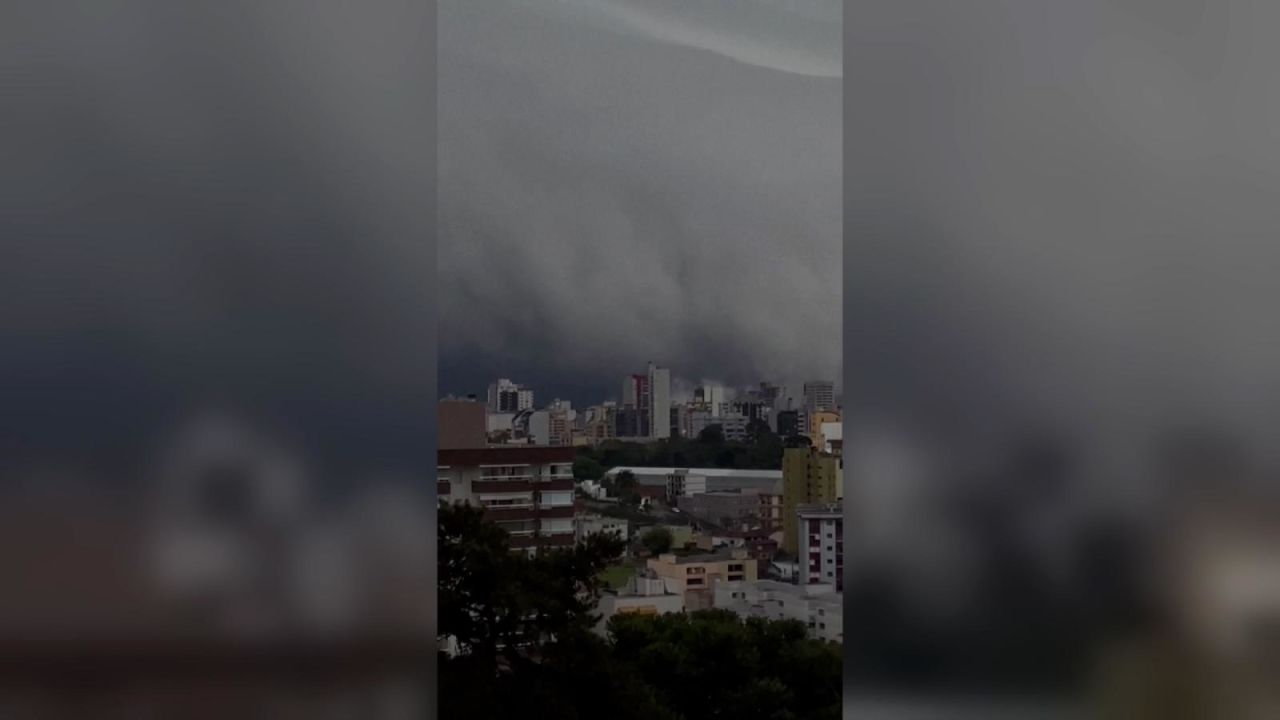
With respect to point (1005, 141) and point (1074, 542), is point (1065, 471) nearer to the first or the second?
point (1074, 542)

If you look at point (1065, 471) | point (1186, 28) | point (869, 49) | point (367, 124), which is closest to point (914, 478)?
point (1065, 471)

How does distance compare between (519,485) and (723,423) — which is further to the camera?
(723,423)

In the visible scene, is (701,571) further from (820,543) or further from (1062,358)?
(1062,358)

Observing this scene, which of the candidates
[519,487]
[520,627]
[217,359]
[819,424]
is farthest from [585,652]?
[217,359]

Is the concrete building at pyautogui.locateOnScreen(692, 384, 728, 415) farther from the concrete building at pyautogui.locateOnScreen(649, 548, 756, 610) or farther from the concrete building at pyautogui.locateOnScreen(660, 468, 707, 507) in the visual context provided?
the concrete building at pyautogui.locateOnScreen(649, 548, 756, 610)

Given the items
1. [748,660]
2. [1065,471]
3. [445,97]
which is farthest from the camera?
[748,660]
